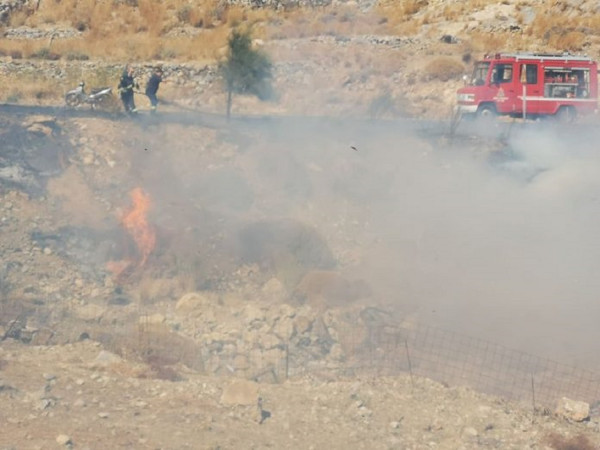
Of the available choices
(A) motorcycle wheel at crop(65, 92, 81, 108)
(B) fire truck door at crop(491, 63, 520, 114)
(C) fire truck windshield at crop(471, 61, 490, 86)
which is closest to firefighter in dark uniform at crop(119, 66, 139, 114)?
(A) motorcycle wheel at crop(65, 92, 81, 108)

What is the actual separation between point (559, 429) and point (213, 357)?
487 centimetres

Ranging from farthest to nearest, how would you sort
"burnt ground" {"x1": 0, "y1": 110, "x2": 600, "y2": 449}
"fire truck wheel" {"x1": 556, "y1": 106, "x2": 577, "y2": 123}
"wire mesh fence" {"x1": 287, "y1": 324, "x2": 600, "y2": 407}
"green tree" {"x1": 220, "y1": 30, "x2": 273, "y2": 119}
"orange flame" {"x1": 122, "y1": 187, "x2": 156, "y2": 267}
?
"fire truck wheel" {"x1": 556, "y1": 106, "x2": 577, "y2": 123}
"green tree" {"x1": 220, "y1": 30, "x2": 273, "y2": 119}
"orange flame" {"x1": 122, "y1": 187, "x2": 156, "y2": 267}
"wire mesh fence" {"x1": 287, "y1": 324, "x2": 600, "y2": 407}
"burnt ground" {"x1": 0, "y1": 110, "x2": 600, "y2": 449}

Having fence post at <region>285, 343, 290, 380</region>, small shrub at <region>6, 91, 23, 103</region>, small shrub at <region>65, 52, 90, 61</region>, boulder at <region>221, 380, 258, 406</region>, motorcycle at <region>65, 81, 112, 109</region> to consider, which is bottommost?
fence post at <region>285, 343, 290, 380</region>

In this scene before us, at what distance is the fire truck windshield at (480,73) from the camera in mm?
23219

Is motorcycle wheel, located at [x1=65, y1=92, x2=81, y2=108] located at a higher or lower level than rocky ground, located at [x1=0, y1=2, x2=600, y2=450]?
higher

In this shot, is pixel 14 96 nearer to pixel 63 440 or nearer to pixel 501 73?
pixel 501 73

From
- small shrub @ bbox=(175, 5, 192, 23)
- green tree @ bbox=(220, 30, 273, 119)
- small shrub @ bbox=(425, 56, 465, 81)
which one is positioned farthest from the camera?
small shrub @ bbox=(175, 5, 192, 23)

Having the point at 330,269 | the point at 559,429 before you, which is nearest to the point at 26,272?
the point at 330,269

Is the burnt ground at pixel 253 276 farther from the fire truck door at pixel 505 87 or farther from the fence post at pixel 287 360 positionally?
the fire truck door at pixel 505 87

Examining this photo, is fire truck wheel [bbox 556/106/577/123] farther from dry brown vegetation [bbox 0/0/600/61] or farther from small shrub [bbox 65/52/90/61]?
small shrub [bbox 65/52/90/61]

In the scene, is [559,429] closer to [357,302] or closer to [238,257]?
[357,302]

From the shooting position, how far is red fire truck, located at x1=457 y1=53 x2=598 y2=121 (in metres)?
23.0

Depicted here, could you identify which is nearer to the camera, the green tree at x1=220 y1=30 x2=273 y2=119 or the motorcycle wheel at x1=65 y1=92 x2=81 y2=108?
the motorcycle wheel at x1=65 y1=92 x2=81 y2=108

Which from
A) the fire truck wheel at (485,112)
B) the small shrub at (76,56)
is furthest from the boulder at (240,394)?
the small shrub at (76,56)
